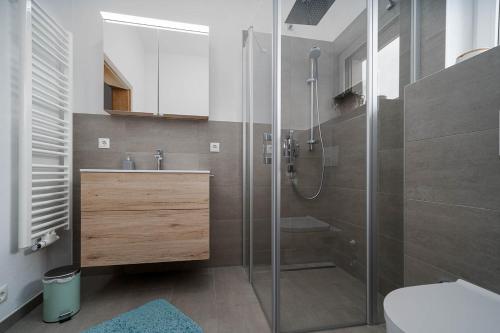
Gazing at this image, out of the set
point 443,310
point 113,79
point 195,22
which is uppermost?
point 195,22

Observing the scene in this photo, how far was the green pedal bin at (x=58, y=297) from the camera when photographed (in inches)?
52.9

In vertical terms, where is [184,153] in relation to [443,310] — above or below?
above

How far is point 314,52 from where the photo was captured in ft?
4.05

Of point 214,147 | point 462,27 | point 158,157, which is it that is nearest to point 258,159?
point 214,147

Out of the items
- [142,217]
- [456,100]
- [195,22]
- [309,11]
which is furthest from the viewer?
[195,22]

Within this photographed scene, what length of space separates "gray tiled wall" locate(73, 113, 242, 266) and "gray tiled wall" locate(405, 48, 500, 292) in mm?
1337

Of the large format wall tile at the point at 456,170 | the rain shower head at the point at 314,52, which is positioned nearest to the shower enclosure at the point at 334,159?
the rain shower head at the point at 314,52

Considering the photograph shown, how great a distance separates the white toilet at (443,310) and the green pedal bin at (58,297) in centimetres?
166

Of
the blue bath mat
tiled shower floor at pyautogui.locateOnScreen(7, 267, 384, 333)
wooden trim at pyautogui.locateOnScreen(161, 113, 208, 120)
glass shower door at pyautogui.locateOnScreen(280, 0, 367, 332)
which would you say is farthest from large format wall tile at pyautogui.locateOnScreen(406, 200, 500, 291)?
wooden trim at pyautogui.locateOnScreen(161, 113, 208, 120)

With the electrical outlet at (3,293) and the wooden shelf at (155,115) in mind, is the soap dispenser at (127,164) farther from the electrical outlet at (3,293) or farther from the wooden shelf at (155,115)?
the electrical outlet at (3,293)

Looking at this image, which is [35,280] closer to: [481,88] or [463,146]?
[463,146]

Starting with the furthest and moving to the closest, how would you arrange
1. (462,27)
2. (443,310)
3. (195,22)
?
(195,22) → (462,27) → (443,310)

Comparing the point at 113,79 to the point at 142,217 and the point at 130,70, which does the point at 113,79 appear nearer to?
the point at 130,70

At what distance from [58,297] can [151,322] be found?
0.57 metres
